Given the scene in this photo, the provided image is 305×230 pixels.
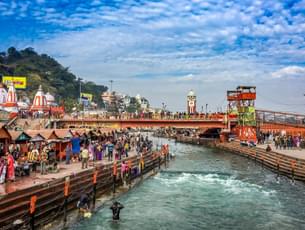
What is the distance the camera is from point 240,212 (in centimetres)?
2698

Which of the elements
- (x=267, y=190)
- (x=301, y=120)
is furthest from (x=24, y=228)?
(x=301, y=120)

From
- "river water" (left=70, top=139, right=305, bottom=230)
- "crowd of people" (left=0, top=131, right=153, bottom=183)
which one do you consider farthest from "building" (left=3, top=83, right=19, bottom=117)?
"river water" (left=70, top=139, right=305, bottom=230)

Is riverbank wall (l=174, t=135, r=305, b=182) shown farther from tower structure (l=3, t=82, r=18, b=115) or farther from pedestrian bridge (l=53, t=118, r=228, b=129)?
tower structure (l=3, t=82, r=18, b=115)

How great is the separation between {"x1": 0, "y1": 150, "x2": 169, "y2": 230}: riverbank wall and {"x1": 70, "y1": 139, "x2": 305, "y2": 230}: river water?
1803mm

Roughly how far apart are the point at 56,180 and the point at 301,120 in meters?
69.0

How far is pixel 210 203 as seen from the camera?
2969 cm

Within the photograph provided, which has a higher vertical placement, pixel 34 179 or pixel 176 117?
pixel 176 117

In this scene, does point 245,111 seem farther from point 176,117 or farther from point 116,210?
point 116,210

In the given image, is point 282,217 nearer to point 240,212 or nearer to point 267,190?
point 240,212

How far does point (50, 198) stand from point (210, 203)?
503 inches

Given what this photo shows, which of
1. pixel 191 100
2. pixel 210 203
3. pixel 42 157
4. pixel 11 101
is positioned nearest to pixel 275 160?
pixel 210 203

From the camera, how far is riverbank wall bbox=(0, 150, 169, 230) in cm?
1894

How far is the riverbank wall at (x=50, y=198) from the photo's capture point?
18938mm

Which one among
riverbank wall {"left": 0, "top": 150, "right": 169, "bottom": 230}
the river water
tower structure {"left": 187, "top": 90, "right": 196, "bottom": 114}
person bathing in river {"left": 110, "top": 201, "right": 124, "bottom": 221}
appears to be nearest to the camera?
riverbank wall {"left": 0, "top": 150, "right": 169, "bottom": 230}
